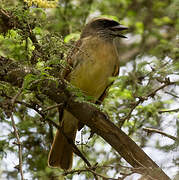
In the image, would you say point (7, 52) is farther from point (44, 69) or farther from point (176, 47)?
point (176, 47)

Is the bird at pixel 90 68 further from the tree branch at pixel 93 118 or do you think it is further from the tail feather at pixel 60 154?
the tree branch at pixel 93 118

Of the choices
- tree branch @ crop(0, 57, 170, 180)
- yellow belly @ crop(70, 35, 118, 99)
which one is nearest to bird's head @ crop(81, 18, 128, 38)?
yellow belly @ crop(70, 35, 118, 99)

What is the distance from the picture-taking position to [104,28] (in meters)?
5.77

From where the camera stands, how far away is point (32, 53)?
3.79 m

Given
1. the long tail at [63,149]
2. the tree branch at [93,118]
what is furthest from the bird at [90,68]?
the tree branch at [93,118]

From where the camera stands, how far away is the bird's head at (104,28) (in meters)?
5.68

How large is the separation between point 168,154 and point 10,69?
1583 mm

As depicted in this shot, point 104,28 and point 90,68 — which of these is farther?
point 104,28

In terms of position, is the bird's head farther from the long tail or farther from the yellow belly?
the long tail

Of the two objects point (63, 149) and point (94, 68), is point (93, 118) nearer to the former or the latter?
point (94, 68)

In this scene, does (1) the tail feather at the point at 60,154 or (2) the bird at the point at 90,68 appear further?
(1) the tail feather at the point at 60,154

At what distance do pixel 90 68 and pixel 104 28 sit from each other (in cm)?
93

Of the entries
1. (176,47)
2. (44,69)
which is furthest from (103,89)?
(44,69)

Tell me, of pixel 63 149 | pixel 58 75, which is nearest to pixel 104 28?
pixel 63 149
